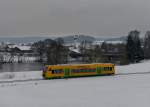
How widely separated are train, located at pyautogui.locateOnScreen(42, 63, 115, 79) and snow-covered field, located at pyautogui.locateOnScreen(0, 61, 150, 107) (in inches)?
80.0

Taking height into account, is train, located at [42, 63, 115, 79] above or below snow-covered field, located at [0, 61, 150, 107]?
above

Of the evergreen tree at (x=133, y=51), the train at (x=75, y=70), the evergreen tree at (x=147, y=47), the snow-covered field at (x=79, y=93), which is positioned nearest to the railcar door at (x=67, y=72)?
the train at (x=75, y=70)

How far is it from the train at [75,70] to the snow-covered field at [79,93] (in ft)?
6.67

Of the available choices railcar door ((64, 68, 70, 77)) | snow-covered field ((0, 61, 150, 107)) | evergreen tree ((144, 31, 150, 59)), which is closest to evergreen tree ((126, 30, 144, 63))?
evergreen tree ((144, 31, 150, 59))

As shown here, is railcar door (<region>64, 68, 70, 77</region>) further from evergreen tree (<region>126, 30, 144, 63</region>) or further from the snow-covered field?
evergreen tree (<region>126, 30, 144, 63</region>)

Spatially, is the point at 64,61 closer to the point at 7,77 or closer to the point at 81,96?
the point at 7,77

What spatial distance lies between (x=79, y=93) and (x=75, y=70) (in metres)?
14.4

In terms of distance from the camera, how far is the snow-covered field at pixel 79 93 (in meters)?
33.2

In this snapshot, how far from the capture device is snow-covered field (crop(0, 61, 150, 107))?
33188mm

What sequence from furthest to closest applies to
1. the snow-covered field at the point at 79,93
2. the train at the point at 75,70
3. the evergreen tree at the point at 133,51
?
1. the evergreen tree at the point at 133,51
2. the train at the point at 75,70
3. the snow-covered field at the point at 79,93

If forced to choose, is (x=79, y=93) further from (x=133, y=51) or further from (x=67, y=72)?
(x=133, y=51)

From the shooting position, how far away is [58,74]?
167 ft

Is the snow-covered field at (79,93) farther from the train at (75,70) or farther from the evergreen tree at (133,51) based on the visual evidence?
the evergreen tree at (133,51)

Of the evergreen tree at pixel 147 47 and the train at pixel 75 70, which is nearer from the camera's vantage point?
the train at pixel 75 70
